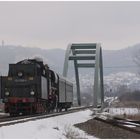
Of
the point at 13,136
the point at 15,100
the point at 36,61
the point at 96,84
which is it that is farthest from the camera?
the point at 96,84

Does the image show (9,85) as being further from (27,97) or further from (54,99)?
(54,99)

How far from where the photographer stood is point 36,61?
36688 millimetres

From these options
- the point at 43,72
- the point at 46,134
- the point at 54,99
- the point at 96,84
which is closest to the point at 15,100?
the point at 43,72

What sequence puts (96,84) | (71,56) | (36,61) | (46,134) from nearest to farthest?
(46,134) → (36,61) → (96,84) → (71,56)

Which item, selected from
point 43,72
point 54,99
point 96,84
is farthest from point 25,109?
point 96,84

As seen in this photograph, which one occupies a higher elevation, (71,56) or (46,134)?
(71,56)

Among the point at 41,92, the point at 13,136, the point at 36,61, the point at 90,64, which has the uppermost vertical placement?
the point at 90,64

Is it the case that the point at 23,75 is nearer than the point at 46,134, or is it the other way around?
the point at 46,134

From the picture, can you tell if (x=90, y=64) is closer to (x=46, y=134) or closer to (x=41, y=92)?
(x=41, y=92)

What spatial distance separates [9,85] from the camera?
3459cm

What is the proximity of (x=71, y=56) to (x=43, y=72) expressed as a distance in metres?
78.4

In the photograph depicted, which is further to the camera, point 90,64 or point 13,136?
point 90,64

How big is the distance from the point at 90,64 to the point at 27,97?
295ft

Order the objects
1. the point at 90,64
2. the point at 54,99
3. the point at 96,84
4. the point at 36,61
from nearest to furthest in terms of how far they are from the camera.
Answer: the point at 36,61 < the point at 54,99 < the point at 96,84 < the point at 90,64
